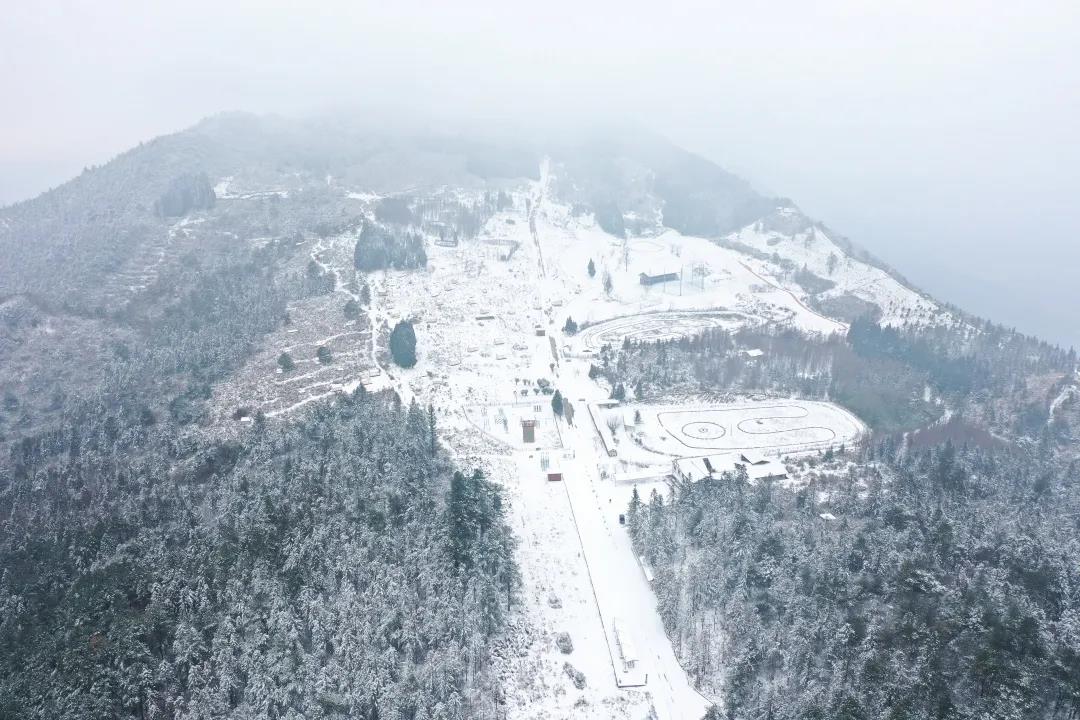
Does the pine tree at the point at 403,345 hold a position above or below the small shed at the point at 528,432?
above

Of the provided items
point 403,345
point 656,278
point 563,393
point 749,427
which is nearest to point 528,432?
point 563,393

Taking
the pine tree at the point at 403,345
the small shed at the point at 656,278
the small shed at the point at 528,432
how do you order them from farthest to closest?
the small shed at the point at 656,278, the pine tree at the point at 403,345, the small shed at the point at 528,432

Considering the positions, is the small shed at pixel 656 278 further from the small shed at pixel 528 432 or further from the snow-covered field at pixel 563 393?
the small shed at pixel 528 432

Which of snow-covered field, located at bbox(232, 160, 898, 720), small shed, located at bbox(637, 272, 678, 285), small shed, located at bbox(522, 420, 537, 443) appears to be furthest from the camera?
small shed, located at bbox(637, 272, 678, 285)

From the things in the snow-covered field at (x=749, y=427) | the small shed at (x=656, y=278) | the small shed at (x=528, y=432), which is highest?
the small shed at (x=656, y=278)

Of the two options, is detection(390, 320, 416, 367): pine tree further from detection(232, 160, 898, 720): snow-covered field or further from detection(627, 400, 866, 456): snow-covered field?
detection(627, 400, 866, 456): snow-covered field

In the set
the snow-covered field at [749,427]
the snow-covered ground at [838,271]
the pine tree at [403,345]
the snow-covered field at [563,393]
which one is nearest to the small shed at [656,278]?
the snow-covered field at [563,393]

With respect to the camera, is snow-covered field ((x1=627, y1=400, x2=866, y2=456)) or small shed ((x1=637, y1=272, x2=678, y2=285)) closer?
snow-covered field ((x1=627, y1=400, x2=866, y2=456))

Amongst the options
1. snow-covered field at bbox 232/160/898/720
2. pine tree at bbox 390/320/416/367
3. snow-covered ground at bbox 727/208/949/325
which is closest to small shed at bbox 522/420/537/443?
snow-covered field at bbox 232/160/898/720

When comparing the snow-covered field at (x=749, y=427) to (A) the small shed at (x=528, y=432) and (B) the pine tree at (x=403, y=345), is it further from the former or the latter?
(B) the pine tree at (x=403, y=345)

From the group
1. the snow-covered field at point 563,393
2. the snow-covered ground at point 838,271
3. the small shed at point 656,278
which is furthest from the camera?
the small shed at point 656,278

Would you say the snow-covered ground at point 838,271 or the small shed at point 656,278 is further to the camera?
the small shed at point 656,278
